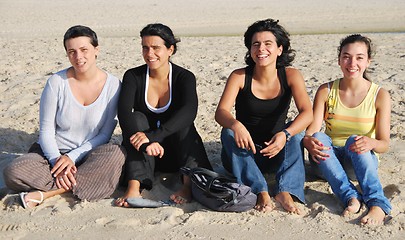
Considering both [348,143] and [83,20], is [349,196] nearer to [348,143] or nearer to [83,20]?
[348,143]

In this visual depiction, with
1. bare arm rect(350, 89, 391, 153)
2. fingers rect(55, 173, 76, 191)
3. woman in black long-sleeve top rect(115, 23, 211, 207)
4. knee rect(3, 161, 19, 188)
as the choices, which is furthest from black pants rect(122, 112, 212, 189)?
bare arm rect(350, 89, 391, 153)

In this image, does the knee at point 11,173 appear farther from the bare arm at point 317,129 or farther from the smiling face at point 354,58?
the smiling face at point 354,58

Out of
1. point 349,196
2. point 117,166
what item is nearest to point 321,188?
point 349,196

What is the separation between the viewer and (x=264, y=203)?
141 inches

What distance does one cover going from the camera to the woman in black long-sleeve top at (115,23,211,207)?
3828 mm

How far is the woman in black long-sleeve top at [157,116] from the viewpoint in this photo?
12.6 ft

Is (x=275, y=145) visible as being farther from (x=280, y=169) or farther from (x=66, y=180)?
(x=66, y=180)

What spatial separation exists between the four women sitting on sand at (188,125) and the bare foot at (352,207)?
55 millimetres

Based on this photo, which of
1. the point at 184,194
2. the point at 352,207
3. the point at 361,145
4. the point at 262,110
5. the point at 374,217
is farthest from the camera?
the point at 262,110

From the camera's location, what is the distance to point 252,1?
30922 mm

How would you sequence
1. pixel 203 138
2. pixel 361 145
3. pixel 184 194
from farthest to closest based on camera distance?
1. pixel 203 138
2. pixel 184 194
3. pixel 361 145

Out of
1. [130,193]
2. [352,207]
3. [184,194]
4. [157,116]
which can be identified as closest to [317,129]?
[352,207]

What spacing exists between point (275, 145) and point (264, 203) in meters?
0.41

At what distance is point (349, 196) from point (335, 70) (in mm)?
4567
